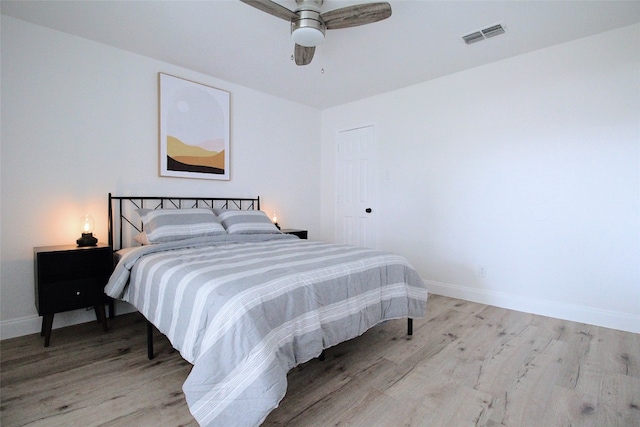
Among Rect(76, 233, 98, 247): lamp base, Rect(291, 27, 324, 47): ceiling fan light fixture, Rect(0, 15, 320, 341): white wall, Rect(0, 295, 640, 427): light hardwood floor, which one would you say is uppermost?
Rect(291, 27, 324, 47): ceiling fan light fixture

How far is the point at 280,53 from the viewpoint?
9.83 ft

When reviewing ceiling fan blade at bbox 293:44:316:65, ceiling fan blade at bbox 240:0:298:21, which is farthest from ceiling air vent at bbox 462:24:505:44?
ceiling fan blade at bbox 240:0:298:21

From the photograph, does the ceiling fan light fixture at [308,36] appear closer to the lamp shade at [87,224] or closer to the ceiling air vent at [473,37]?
the ceiling air vent at [473,37]

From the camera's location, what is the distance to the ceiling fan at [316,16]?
1.99m

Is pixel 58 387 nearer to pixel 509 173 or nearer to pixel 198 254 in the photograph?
pixel 198 254

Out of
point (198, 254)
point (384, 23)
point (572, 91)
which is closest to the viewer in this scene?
point (198, 254)

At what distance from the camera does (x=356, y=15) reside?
6.77ft

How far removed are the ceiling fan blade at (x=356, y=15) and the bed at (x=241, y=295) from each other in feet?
5.31

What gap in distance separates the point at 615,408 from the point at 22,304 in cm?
400

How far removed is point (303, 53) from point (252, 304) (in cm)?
202

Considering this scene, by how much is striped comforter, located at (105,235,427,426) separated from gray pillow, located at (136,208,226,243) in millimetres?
138

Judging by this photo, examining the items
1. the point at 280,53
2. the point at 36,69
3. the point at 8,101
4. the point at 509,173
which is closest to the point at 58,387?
the point at 8,101

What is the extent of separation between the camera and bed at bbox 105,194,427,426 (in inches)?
50.8

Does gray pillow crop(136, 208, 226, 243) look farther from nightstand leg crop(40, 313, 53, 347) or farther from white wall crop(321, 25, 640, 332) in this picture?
white wall crop(321, 25, 640, 332)
